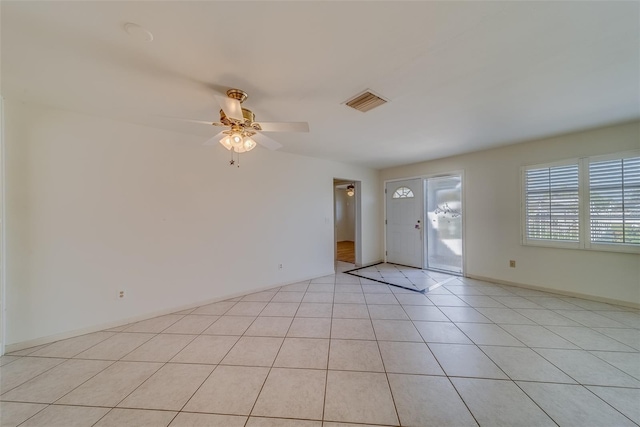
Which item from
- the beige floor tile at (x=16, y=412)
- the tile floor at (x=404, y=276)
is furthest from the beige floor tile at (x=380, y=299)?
the beige floor tile at (x=16, y=412)

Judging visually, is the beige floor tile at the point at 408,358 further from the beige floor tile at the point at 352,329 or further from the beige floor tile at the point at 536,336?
the beige floor tile at the point at 536,336

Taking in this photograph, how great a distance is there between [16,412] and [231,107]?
260cm

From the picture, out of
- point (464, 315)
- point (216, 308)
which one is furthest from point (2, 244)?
point (464, 315)

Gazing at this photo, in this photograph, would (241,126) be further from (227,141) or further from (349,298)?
(349,298)

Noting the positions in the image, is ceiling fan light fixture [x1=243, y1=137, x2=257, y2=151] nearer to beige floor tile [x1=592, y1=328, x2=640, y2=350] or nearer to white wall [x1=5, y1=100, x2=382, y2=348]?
white wall [x1=5, y1=100, x2=382, y2=348]

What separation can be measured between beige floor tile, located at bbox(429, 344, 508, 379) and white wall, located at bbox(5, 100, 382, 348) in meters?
2.67

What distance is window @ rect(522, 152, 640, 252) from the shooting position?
2785 mm

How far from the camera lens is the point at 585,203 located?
3068 mm

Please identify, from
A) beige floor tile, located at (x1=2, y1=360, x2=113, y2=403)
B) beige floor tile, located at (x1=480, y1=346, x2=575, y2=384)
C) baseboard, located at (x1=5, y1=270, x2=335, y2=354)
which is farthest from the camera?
baseboard, located at (x1=5, y1=270, x2=335, y2=354)

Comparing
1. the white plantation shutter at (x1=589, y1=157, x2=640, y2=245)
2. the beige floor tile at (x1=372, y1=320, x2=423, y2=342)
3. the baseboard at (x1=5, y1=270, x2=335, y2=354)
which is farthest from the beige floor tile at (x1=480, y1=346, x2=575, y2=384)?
the baseboard at (x1=5, y1=270, x2=335, y2=354)

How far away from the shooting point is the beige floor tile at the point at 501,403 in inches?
52.2

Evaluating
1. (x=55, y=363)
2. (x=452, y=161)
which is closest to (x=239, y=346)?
(x=55, y=363)

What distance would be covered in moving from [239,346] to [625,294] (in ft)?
16.3

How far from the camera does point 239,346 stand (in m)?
2.11
